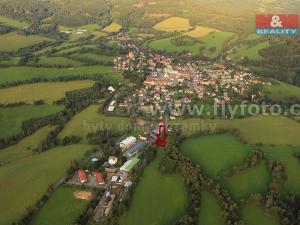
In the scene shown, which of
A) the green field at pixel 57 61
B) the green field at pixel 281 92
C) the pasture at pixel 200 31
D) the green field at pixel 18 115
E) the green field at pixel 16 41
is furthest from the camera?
the pasture at pixel 200 31

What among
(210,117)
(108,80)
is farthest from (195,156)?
(108,80)

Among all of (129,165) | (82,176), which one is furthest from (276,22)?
(82,176)

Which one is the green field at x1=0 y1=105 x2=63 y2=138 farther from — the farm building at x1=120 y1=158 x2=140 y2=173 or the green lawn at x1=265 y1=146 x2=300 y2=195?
the green lawn at x1=265 y1=146 x2=300 y2=195

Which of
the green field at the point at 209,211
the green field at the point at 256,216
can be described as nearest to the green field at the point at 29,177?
the green field at the point at 209,211

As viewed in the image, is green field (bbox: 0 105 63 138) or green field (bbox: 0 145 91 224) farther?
green field (bbox: 0 105 63 138)

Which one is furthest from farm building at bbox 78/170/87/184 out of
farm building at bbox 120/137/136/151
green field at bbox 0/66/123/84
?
green field at bbox 0/66/123/84

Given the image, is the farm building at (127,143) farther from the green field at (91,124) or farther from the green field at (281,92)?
the green field at (281,92)
